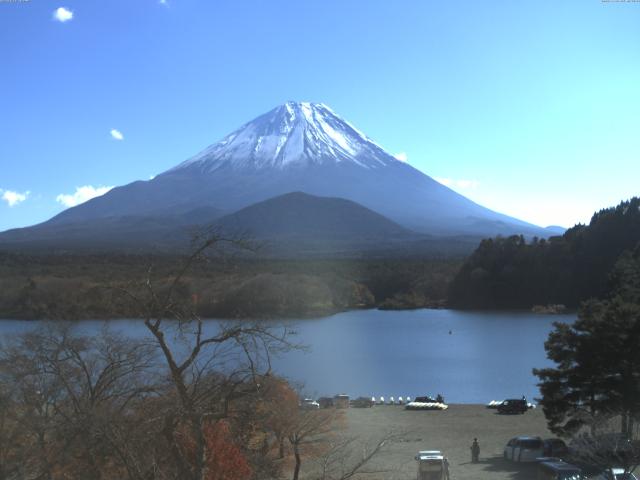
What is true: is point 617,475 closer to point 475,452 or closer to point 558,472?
point 558,472

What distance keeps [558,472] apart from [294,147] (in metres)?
103

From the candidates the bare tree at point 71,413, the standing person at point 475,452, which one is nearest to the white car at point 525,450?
the standing person at point 475,452

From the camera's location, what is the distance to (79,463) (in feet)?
16.1

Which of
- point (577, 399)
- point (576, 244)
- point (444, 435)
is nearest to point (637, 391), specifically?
point (577, 399)

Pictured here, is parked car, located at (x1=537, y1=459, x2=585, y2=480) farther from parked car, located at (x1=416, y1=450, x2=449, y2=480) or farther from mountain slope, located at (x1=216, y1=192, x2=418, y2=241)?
mountain slope, located at (x1=216, y1=192, x2=418, y2=241)

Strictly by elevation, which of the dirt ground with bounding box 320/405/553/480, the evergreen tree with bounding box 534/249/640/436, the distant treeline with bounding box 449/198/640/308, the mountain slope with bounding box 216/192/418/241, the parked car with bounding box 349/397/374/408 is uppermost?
the mountain slope with bounding box 216/192/418/241

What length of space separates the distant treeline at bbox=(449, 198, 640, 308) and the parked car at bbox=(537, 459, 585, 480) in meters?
34.0

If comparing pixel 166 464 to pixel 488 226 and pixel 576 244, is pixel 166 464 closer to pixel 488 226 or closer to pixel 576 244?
pixel 576 244

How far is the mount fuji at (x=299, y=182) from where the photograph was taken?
97812mm

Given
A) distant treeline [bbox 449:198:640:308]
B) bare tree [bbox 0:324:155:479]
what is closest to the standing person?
bare tree [bbox 0:324:155:479]

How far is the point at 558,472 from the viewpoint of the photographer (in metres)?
7.26

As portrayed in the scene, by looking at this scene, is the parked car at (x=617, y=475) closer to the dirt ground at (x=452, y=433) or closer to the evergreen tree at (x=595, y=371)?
the dirt ground at (x=452, y=433)

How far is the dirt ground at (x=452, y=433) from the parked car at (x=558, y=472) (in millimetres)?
853

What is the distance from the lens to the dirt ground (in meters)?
9.08
